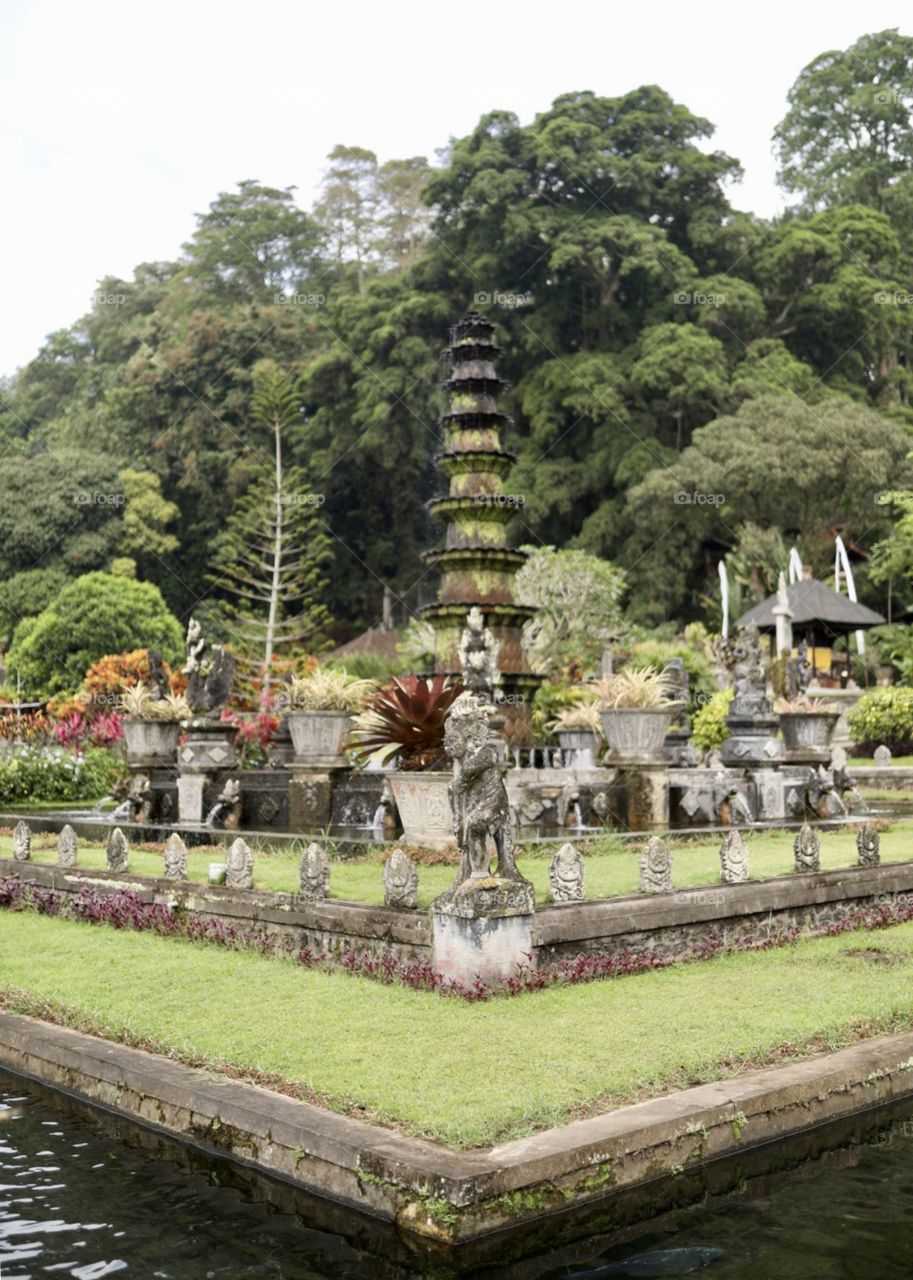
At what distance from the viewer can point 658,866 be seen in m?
8.88

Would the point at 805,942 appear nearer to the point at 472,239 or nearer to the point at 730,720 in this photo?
the point at 730,720

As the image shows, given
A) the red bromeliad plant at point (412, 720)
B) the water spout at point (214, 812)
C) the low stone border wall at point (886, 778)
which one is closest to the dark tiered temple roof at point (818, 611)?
the low stone border wall at point (886, 778)

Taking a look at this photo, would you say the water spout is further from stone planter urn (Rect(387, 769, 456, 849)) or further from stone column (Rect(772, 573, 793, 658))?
stone column (Rect(772, 573, 793, 658))

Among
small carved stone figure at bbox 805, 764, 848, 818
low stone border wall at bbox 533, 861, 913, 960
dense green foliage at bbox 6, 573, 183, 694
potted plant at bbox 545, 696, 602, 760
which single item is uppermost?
dense green foliage at bbox 6, 573, 183, 694

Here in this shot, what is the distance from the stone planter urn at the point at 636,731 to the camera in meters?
14.2

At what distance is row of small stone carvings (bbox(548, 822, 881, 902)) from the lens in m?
8.44

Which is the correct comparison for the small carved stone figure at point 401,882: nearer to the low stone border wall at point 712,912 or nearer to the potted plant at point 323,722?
the low stone border wall at point 712,912

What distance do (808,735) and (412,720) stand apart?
22.3ft

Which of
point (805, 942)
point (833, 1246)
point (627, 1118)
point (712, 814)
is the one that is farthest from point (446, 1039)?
point (712, 814)

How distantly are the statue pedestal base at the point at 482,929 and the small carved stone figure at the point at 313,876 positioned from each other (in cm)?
133

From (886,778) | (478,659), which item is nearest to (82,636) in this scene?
(886,778)

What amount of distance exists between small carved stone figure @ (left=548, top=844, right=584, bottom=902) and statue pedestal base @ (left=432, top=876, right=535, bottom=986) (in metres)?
0.77

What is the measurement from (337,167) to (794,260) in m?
23.0

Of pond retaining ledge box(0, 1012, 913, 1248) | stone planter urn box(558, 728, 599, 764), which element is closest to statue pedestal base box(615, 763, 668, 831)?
stone planter urn box(558, 728, 599, 764)
